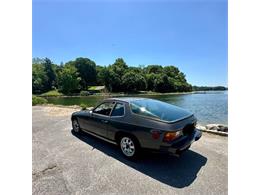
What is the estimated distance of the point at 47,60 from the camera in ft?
244

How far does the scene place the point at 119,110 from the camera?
15.8 feet

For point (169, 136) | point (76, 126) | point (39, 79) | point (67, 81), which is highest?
A: point (39, 79)

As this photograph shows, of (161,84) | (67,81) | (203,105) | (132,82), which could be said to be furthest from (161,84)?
(203,105)

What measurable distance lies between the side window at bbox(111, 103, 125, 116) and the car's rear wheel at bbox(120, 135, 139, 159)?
0.57 metres

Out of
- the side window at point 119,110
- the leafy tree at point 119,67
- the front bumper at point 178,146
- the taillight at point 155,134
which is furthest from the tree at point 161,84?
the taillight at point 155,134

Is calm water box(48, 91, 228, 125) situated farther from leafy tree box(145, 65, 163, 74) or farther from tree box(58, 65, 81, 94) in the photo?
leafy tree box(145, 65, 163, 74)

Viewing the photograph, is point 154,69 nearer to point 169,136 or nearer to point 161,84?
point 161,84

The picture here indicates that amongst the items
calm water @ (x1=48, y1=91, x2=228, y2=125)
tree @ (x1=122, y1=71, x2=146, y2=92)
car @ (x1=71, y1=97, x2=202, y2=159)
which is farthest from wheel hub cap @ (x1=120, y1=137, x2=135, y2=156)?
tree @ (x1=122, y1=71, x2=146, y2=92)

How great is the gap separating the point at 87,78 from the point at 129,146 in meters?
75.6

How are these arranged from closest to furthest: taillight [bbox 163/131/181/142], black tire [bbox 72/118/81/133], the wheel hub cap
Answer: taillight [bbox 163/131/181/142]
the wheel hub cap
black tire [bbox 72/118/81/133]

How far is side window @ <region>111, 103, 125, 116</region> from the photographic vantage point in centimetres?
472
